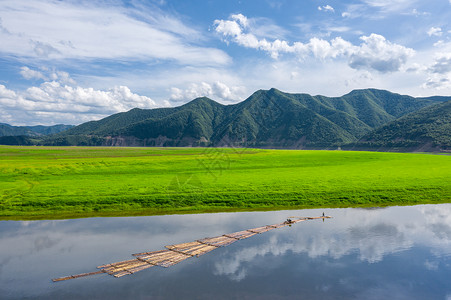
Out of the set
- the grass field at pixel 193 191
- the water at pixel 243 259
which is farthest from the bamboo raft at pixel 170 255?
the grass field at pixel 193 191

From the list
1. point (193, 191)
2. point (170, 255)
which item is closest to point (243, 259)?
point (170, 255)

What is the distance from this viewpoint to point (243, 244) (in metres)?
22.8

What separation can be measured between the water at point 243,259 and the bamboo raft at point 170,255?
20.4 inches

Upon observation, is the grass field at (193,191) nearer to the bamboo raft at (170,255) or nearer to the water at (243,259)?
the water at (243,259)

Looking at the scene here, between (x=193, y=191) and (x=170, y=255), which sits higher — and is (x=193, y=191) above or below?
above

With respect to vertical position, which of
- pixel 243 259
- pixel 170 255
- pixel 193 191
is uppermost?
pixel 193 191

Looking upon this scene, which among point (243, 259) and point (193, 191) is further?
point (193, 191)

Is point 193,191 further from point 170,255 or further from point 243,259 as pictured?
point 243,259

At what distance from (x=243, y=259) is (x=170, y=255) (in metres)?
5.22

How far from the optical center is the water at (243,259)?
52.1ft

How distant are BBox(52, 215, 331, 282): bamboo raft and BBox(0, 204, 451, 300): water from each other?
20.4 inches

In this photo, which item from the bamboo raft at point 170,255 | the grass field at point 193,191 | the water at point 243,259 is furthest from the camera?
the grass field at point 193,191

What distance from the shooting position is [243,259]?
65.5 feet

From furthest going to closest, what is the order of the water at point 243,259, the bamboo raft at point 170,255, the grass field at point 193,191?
1. the grass field at point 193,191
2. the bamboo raft at point 170,255
3. the water at point 243,259
